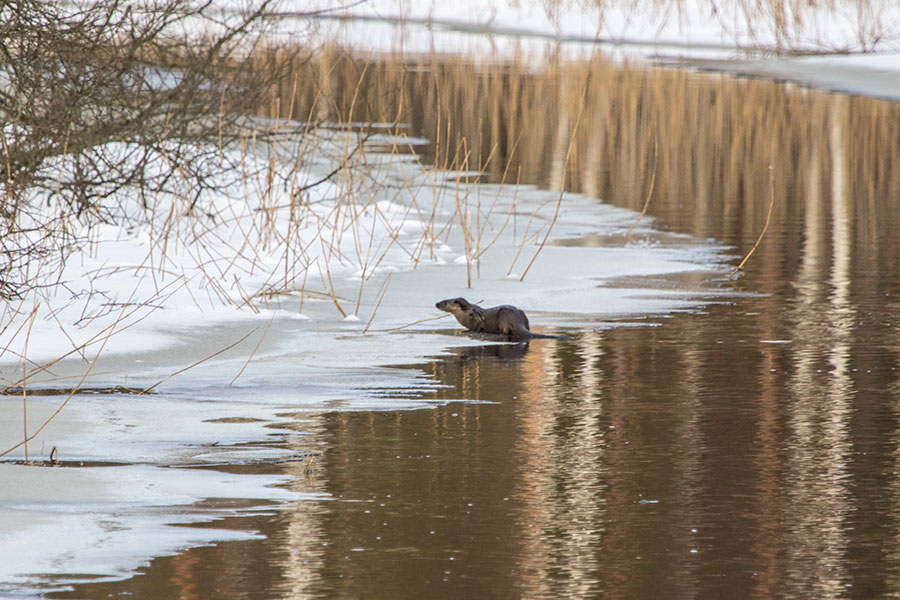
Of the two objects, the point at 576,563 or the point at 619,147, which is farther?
the point at 619,147

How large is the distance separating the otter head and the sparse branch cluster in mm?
1919

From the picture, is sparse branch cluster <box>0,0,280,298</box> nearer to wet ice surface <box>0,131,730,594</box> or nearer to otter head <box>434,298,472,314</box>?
wet ice surface <box>0,131,730,594</box>

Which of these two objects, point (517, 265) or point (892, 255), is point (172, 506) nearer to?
point (517, 265)

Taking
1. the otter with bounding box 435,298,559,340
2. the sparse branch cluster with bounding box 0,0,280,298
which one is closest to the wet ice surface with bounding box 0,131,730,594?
the otter with bounding box 435,298,559,340

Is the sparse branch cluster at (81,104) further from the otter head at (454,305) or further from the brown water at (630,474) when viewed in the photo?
the brown water at (630,474)

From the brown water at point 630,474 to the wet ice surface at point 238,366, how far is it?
0.69 feet

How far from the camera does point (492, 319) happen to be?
8.40m

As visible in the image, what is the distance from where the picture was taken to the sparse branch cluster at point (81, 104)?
8375mm

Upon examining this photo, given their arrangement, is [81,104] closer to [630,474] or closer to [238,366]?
[238,366]

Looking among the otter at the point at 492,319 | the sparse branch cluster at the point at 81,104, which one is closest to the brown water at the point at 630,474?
the otter at the point at 492,319

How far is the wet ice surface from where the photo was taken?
16.2 ft

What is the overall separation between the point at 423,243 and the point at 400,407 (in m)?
4.79

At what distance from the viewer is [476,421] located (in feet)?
20.9

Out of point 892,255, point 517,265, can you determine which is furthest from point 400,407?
point 892,255
